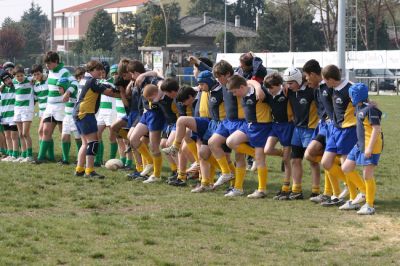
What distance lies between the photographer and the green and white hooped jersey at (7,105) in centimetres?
1527

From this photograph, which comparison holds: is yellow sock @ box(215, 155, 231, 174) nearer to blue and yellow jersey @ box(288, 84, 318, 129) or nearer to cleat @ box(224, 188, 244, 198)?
cleat @ box(224, 188, 244, 198)

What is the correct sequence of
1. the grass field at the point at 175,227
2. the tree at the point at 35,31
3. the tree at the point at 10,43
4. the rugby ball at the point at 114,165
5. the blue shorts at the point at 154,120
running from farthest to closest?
1. the tree at the point at 35,31
2. the tree at the point at 10,43
3. the rugby ball at the point at 114,165
4. the blue shorts at the point at 154,120
5. the grass field at the point at 175,227

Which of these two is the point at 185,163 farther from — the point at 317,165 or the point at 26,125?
the point at 26,125

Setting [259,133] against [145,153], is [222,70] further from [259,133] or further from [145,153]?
[145,153]

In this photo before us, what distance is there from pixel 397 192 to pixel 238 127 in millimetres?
2316

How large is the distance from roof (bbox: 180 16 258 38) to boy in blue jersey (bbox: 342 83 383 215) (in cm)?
8182

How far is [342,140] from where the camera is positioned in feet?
33.0

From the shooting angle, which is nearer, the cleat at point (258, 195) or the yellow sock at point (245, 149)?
the cleat at point (258, 195)

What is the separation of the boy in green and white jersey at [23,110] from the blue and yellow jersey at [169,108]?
342 centimetres

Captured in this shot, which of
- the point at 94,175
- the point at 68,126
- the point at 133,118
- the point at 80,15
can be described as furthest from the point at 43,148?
the point at 80,15

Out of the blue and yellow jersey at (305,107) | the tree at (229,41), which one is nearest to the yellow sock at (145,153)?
the blue and yellow jersey at (305,107)

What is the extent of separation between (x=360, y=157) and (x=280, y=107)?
5.02ft

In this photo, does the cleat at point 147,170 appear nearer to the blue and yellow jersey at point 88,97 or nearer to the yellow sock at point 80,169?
the yellow sock at point 80,169

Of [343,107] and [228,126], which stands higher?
[343,107]
